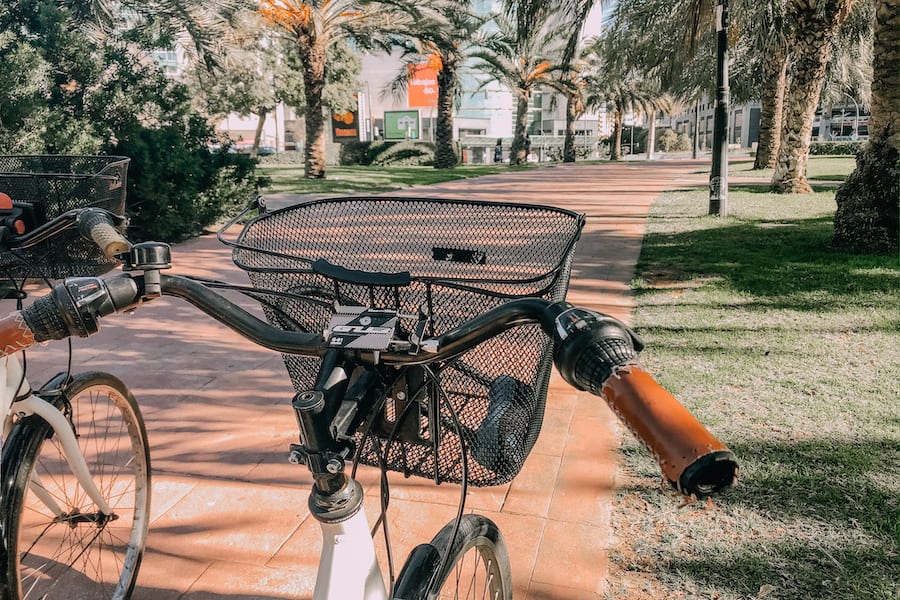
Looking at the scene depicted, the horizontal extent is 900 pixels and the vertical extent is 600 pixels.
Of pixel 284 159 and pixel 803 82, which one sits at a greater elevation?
pixel 803 82

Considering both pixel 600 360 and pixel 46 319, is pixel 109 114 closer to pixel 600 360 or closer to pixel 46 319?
pixel 46 319

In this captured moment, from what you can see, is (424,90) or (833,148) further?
(424,90)

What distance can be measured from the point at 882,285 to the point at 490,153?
5036 centimetres

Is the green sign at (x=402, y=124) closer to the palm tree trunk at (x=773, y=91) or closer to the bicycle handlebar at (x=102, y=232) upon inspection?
the palm tree trunk at (x=773, y=91)

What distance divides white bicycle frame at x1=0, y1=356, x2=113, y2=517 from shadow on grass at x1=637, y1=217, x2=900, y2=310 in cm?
535

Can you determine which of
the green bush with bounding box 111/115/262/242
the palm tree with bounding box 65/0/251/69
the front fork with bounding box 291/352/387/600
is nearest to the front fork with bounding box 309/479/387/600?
the front fork with bounding box 291/352/387/600

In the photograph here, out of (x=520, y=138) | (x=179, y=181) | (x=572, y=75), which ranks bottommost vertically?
(x=179, y=181)

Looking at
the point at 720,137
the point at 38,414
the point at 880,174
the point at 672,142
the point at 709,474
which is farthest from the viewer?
the point at 672,142

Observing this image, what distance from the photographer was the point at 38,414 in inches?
70.8

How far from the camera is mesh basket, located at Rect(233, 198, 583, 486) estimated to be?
1284 mm

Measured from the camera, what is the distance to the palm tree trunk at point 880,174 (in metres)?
7.38

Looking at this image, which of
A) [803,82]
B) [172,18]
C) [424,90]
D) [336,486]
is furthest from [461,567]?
[424,90]

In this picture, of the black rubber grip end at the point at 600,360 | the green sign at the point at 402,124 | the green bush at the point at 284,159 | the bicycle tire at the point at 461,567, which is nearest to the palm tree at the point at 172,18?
the bicycle tire at the point at 461,567

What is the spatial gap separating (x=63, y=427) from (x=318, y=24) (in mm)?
17437
